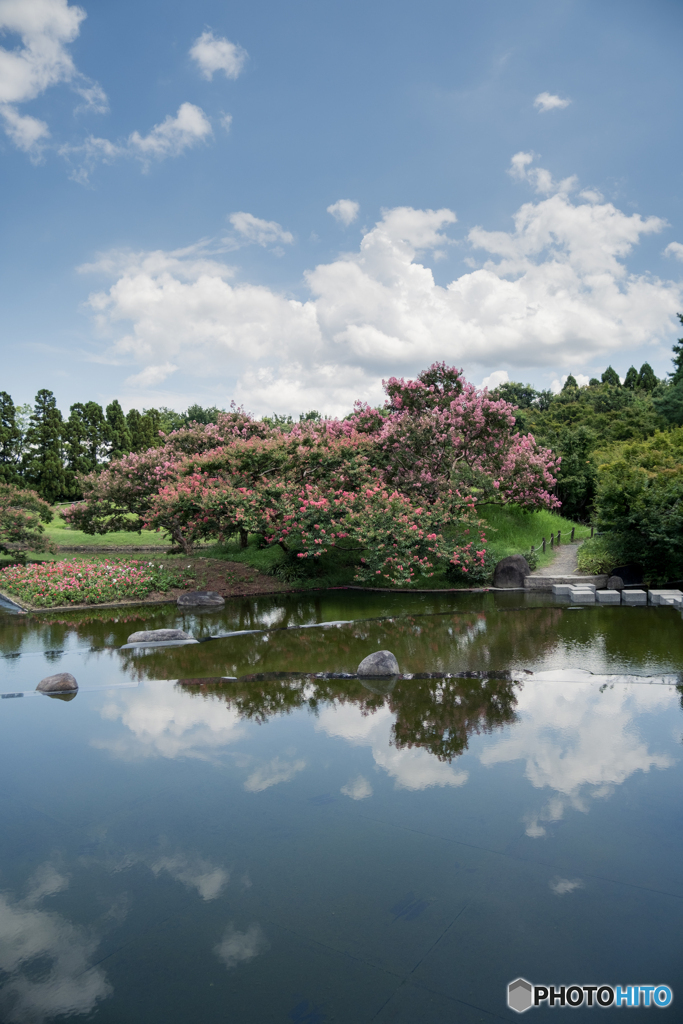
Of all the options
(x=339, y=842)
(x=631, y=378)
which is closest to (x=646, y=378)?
(x=631, y=378)

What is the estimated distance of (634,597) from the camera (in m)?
13.0

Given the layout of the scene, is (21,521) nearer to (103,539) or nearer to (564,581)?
(103,539)

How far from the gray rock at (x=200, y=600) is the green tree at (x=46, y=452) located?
48.0 feet

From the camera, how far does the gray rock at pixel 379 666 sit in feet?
27.7

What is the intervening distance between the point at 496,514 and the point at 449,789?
1598cm

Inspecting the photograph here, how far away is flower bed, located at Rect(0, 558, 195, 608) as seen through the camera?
13.8 m

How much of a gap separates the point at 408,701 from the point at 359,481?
29.5 ft

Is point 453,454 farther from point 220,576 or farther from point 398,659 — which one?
point 398,659

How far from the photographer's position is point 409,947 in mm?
3451

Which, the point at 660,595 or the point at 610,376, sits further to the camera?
the point at 610,376

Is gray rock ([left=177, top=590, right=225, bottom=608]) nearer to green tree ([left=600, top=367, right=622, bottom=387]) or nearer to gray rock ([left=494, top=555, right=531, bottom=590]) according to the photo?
gray rock ([left=494, top=555, right=531, bottom=590])

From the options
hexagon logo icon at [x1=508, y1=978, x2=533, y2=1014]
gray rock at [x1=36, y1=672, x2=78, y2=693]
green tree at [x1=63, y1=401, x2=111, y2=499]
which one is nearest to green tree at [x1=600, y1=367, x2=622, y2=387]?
green tree at [x1=63, y1=401, x2=111, y2=499]

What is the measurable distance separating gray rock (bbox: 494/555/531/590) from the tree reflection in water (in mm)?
7268

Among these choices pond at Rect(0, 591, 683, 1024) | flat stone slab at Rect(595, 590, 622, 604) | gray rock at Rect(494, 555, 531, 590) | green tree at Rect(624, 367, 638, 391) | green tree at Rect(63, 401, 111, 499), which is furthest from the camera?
green tree at Rect(624, 367, 638, 391)
